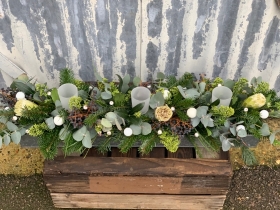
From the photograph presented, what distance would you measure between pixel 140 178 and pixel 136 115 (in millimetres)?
296

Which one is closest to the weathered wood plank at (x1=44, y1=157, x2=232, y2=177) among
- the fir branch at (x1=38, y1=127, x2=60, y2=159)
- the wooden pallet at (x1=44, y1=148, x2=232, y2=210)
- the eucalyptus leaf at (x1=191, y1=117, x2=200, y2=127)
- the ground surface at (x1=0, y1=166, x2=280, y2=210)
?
the wooden pallet at (x1=44, y1=148, x2=232, y2=210)

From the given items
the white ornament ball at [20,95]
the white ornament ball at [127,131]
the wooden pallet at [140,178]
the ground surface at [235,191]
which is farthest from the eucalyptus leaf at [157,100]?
the ground surface at [235,191]

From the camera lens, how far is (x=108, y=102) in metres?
1.39

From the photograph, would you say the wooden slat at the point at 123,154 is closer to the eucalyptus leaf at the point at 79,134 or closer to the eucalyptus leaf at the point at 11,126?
the eucalyptus leaf at the point at 79,134

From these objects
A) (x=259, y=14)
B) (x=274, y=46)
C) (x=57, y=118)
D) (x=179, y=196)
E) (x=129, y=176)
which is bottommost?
(x=179, y=196)

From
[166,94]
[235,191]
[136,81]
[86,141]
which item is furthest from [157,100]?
[235,191]

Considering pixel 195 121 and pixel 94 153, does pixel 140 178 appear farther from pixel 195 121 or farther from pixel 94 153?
pixel 195 121

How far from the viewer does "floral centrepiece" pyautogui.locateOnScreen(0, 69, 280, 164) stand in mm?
1316

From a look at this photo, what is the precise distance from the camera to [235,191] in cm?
176

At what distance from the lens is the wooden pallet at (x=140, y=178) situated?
1449 mm

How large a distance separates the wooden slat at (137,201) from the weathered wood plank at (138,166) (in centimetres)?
15

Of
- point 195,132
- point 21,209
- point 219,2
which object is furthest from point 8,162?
point 219,2

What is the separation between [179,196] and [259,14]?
799 millimetres

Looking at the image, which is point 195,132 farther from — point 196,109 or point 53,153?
point 53,153
